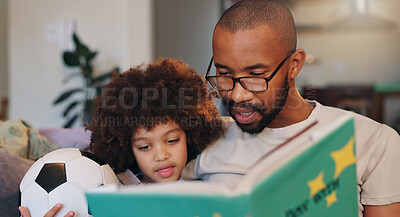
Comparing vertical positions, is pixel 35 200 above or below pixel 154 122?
below

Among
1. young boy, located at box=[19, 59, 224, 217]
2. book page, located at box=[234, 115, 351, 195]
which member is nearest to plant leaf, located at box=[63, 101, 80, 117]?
young boy, located at box=[19, 59, 224, 217]

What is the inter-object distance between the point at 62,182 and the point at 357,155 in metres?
0.75

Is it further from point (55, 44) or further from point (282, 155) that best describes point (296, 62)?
point (55, 44)

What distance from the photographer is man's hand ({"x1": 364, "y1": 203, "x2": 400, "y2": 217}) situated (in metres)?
1.06

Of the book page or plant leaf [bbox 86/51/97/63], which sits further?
plant leaf [bbox 86/51/97/63]

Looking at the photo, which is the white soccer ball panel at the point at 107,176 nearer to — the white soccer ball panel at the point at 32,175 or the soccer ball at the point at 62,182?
the soccer ball at the point at 62,182

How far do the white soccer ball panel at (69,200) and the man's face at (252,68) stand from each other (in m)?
0.46

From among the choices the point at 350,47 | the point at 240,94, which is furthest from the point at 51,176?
the point at 350,47

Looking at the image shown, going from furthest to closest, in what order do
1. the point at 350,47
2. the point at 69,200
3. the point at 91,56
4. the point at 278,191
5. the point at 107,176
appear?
1. the point at 350,47
2. the point at 91,56
3. the point at 107,176
4. the point at 69,200
5. the point at 278,191

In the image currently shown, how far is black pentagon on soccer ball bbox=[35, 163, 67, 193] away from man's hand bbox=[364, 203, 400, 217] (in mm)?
786

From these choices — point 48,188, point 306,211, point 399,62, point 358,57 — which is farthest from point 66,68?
point 399,62

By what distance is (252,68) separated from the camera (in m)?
1.09

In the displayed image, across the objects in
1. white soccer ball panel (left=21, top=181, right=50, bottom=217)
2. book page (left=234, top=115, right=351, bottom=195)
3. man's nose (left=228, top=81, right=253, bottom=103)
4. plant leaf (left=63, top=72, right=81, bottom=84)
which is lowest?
white soccer ball panel (left=21, top=181, right=50, bottom=217)

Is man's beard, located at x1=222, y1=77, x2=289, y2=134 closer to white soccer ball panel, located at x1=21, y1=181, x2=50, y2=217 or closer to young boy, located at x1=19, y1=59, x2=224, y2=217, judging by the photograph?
young boy, located at x1=19, y1=59, x2=224, y2=217
